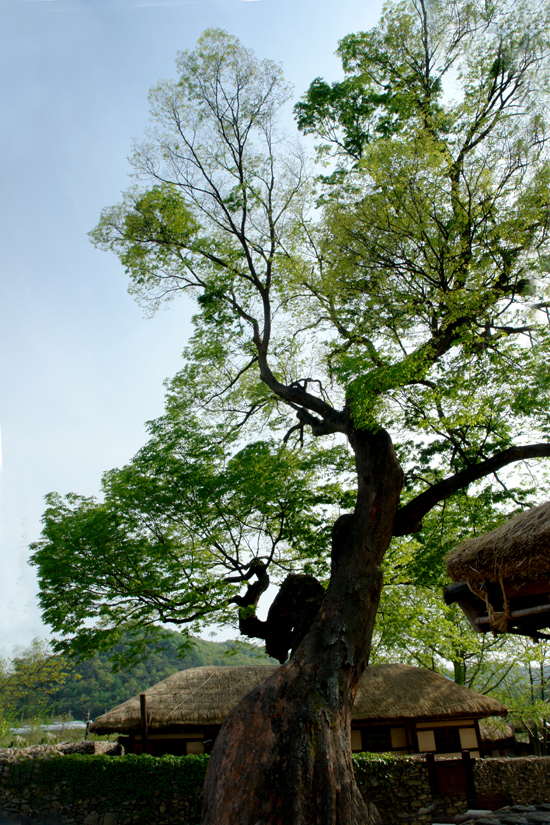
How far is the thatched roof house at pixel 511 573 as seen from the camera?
11.6 ft

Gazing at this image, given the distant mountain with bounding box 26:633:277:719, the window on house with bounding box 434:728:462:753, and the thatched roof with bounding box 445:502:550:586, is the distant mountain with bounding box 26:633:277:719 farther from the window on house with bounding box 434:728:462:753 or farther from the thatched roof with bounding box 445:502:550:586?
the thatched roof with bounding box 445:502:550:586

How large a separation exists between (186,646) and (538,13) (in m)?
13.6

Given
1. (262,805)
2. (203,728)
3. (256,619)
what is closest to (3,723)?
(203,728)

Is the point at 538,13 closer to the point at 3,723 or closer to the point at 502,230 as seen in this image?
the point at 502,230

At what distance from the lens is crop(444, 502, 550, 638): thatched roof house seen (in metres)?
3.53

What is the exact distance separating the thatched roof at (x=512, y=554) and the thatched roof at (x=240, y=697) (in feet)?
36.5

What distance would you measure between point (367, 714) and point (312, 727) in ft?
28.7

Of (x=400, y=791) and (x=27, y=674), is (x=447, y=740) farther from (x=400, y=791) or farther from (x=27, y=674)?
(x=27, y=674)

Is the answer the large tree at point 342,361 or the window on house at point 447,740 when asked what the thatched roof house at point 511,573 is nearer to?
the large tree at point 342,361

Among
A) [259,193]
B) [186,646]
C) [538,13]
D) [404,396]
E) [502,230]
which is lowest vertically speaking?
[186,646]

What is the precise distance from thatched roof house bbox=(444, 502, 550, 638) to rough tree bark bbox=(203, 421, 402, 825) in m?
2.67

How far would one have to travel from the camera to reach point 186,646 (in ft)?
32.2

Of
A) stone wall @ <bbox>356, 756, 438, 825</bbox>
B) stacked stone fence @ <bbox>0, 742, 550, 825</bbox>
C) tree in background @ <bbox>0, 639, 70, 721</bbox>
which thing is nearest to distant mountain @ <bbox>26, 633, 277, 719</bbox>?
tree in background @ <bbox>0, 639, 70, 721</bbox>

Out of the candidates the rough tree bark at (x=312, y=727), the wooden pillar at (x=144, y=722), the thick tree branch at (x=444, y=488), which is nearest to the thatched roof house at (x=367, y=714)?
the wooden pillar at (x=144, y=722)
